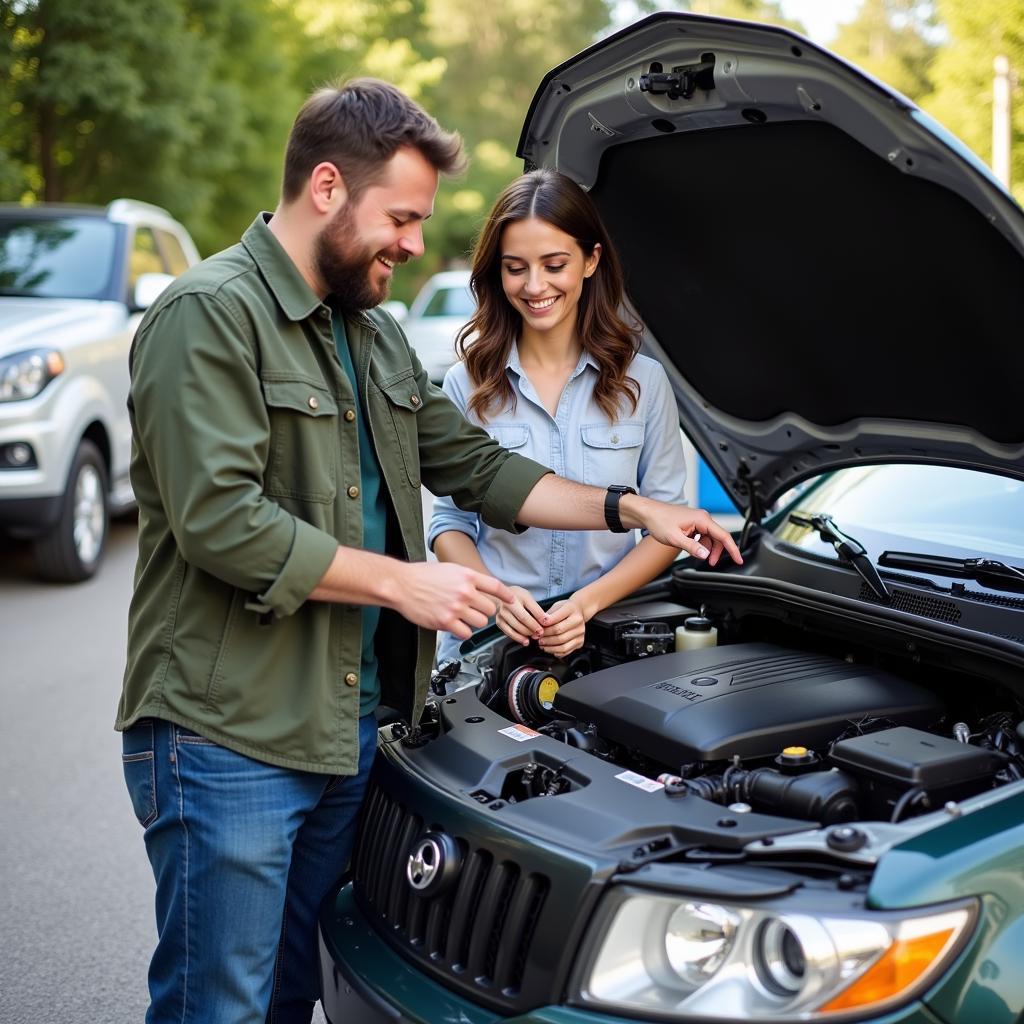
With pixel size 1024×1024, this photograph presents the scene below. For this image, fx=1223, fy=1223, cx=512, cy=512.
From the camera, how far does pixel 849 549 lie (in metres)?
3.08

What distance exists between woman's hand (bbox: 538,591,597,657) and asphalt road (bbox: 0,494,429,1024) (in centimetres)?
128

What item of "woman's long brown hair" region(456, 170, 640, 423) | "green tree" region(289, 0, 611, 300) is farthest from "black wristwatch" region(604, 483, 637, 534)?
"green tree" region(289, 0, 611, 300)

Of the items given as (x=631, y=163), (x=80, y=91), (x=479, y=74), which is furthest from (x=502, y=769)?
(x=479, y=74)

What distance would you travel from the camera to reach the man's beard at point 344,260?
7.76ft

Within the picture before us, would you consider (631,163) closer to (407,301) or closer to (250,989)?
(250,989)

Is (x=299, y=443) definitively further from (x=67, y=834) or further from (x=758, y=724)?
(x=67, y=834)

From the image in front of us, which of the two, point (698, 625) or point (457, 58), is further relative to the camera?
point (457, 58)

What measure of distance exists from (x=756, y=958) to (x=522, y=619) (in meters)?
1.17

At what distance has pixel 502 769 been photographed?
2.44m

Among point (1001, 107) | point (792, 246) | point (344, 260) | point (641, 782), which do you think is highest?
point (1001, 107)

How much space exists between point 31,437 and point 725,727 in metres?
5.89

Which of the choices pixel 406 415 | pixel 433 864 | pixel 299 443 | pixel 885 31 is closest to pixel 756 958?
pixel 433 864

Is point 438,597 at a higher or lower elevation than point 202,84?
lower

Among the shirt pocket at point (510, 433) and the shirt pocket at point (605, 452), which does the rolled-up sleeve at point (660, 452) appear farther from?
the shirt pocket at point (510, 433)
